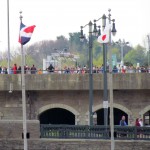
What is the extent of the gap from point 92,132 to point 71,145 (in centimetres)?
104

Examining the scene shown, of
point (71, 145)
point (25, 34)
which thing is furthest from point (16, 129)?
point (25, 34)

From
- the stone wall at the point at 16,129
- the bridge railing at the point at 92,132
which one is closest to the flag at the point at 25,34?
the stone wall at the point at 16,129

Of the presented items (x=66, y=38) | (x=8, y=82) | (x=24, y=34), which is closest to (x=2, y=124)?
(x=24, y=34)

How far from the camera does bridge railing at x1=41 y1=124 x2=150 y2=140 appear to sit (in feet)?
95.0

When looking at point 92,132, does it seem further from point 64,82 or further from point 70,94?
point 70,94

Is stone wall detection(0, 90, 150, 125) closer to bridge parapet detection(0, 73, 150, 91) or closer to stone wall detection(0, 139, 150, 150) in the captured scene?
bridge parapet detection(0, 73, 150, 91)

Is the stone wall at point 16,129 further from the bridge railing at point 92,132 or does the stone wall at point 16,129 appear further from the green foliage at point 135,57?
the green foliage at point 135,57

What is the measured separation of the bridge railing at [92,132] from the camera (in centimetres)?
2895

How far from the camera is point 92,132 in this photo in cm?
2947

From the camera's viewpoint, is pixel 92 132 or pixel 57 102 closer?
pixel 92 132

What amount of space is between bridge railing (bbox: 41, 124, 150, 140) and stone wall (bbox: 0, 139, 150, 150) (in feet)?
0.98

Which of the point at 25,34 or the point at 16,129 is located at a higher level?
the point at 25,34

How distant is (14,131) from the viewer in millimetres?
29562

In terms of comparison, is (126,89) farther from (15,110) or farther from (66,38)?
(66,38)
